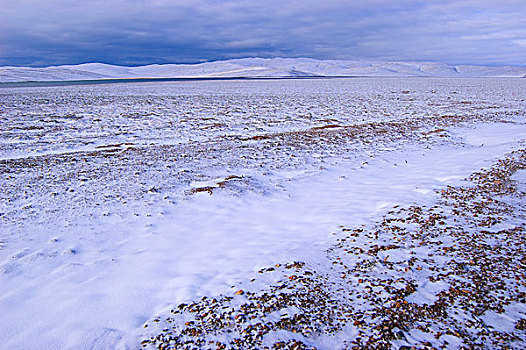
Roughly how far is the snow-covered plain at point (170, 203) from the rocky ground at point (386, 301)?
12.7 inches

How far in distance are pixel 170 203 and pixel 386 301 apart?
381 cm

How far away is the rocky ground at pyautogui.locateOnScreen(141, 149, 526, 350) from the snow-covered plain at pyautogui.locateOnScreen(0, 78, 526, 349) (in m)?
0.32

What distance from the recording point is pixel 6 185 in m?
6.77

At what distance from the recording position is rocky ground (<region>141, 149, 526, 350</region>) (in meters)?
3.05

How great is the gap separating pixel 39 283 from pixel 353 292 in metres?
3.24

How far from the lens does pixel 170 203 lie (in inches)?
244

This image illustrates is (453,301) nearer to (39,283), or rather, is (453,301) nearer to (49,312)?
(49,312)

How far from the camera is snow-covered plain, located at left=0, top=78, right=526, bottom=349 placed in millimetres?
3795

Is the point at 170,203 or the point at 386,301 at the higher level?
the point at 170,203

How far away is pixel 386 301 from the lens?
3500mm

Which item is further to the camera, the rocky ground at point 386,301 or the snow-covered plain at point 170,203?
the snow-covered plain at point 170,203

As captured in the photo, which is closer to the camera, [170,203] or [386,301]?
[386,301]

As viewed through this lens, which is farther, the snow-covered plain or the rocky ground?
the snow-covered plain

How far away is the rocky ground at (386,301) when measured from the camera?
305 centimetres
